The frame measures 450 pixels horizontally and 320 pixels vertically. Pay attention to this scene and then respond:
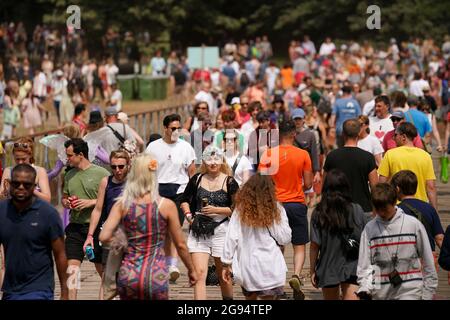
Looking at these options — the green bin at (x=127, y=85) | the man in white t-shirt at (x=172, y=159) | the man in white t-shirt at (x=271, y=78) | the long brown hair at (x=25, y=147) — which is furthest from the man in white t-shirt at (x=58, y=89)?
the long brown hair at (x=25, y=147)

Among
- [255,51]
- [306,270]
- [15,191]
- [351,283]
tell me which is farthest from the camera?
[255,51]

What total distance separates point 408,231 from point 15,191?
2942mm

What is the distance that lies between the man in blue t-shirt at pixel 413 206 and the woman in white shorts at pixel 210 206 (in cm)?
201

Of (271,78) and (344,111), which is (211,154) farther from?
(271,78)

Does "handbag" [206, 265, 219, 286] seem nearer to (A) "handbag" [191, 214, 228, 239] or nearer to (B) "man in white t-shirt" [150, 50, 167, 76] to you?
(A) "handbag" [191, 214, 228, 239]

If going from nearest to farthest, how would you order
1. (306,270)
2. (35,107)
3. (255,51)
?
(306,270), (35,107), (255,51)

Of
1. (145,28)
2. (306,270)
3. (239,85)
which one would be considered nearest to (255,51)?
(145,28)

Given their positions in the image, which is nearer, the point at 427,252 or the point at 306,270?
the point at 427,252

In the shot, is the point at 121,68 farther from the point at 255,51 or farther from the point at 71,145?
the point at 71,145

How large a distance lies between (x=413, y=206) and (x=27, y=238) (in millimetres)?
3311

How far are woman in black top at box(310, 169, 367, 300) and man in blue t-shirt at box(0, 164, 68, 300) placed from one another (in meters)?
2.31

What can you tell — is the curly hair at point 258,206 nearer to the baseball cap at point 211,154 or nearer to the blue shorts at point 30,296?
the baseball cap at point 211,154

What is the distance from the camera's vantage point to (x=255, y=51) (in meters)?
56.0
